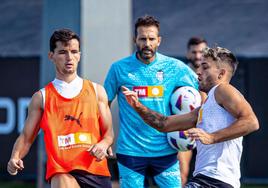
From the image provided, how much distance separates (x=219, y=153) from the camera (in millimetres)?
6508

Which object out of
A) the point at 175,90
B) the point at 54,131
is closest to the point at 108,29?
the point at 175,90

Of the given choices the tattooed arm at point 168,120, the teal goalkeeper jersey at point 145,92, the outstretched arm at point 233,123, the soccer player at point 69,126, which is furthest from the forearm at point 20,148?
the teal goalkeeper jersey at point 145,92

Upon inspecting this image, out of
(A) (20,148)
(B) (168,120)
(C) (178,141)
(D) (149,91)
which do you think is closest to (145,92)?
(D) (149,91)

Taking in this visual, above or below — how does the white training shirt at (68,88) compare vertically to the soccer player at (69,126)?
above

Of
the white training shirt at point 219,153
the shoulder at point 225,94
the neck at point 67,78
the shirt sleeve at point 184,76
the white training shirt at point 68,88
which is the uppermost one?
the shirt sleeve at point 184,76

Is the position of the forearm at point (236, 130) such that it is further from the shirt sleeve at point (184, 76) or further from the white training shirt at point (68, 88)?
the shirt sleeve at point (184, 76)

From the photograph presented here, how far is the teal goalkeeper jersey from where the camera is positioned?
8750 mm

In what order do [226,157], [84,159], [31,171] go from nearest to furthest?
[226,157]
[84,159]
[31,171]

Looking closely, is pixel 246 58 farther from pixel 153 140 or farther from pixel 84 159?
pixel 84 159

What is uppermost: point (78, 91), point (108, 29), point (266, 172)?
point (108, 29)

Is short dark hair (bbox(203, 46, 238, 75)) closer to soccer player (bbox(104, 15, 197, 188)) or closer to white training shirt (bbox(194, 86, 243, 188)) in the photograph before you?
white training shirt (bbox(194, 86, 243, 188))

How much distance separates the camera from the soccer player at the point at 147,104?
8.75 m

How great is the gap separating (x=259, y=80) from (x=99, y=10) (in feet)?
10.2

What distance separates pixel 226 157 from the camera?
6.49 m
